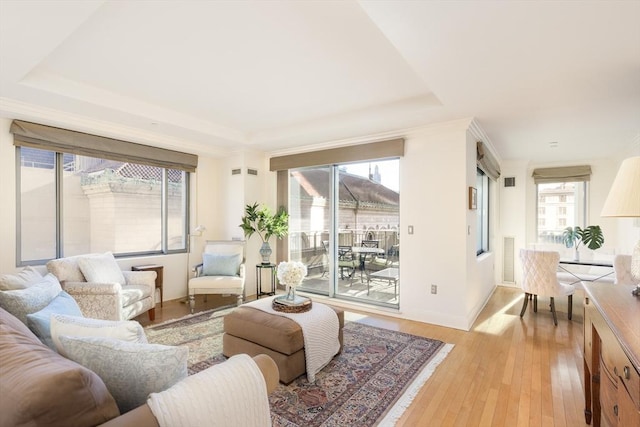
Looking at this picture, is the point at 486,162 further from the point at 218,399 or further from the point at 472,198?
the point at 218,399

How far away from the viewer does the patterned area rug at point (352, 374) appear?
6.71ft

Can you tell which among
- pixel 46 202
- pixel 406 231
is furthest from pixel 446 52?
pixel 46 202

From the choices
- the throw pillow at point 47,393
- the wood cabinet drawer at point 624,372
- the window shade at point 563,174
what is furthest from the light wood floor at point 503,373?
the window shade at point 563,174

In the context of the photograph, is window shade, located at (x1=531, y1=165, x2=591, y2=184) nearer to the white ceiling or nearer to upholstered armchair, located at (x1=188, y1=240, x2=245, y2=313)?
the white ceiling

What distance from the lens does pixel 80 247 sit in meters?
3.90

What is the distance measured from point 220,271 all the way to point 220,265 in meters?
0.08

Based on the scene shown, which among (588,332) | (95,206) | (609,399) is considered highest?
(95,206)

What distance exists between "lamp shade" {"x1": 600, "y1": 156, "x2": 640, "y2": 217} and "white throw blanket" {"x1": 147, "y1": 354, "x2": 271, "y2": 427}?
196 centimetres

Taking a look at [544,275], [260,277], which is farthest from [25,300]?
[544,275]

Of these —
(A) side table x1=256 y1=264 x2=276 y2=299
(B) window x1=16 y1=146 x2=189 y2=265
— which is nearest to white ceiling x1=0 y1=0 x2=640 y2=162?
(B) window x1=16 y1=146 x2=189 y2=265

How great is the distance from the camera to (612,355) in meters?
1.35

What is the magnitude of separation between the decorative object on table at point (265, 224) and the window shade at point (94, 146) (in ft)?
3.91

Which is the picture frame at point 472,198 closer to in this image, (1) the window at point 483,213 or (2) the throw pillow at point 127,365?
(1) the window at point 483,213

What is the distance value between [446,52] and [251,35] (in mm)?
1352
